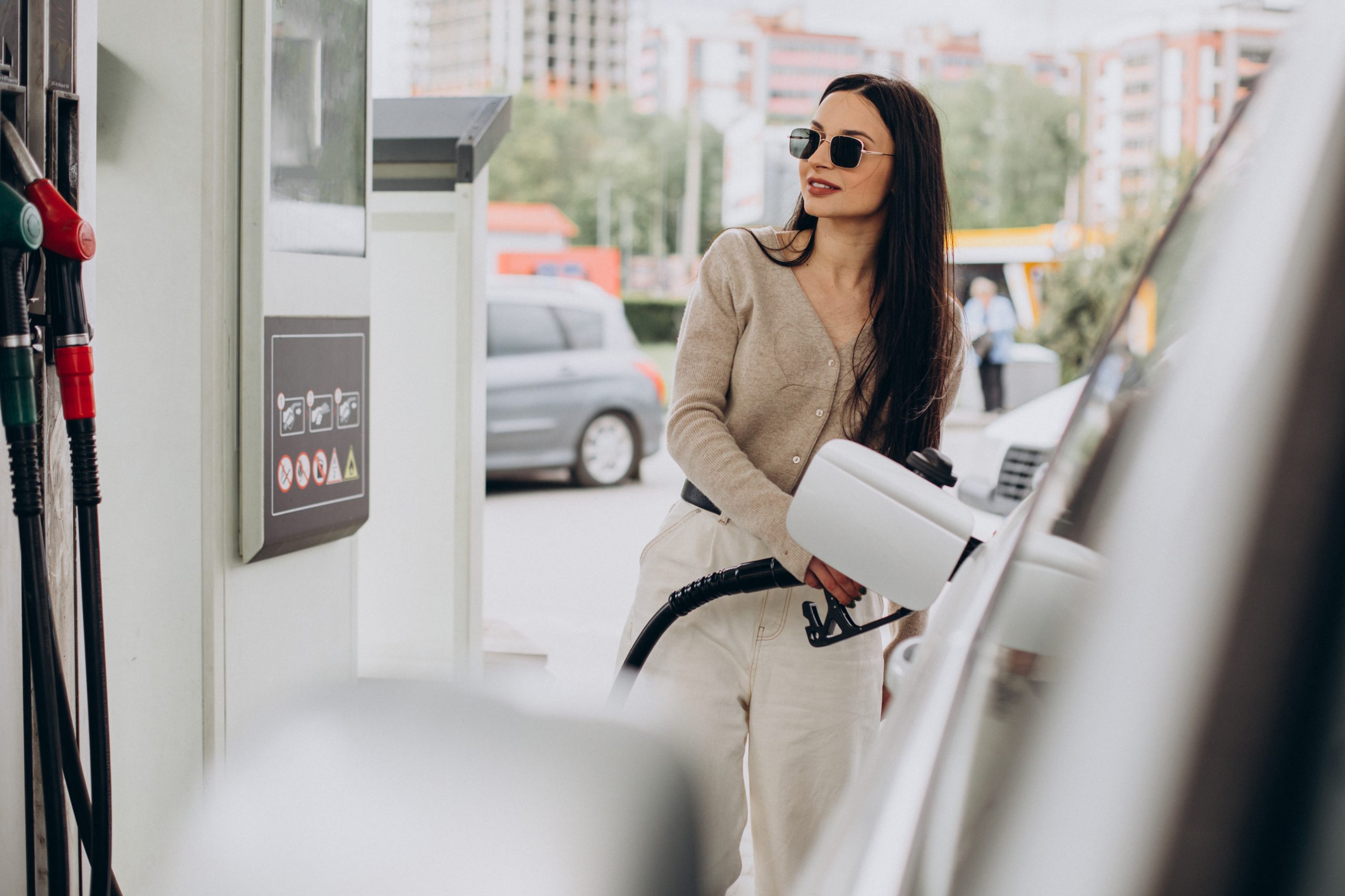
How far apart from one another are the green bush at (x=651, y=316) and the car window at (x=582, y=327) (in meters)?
31.6

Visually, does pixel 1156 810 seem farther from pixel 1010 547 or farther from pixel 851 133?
pixel 851 133

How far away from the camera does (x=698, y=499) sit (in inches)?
95.3

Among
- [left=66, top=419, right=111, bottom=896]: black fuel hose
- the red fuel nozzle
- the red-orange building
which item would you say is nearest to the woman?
[left=66, top=419, right=111, bottom=896]: black fuel hose

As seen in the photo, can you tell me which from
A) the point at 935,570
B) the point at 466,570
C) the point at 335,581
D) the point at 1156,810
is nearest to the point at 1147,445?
the point at 1156,810

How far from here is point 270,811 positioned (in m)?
0.74

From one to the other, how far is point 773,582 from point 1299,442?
1.73 metres

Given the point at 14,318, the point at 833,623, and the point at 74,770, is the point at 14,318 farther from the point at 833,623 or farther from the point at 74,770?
the point at 833,623

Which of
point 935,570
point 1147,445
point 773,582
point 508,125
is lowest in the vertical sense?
point 773,582

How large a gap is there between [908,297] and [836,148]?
29 cm

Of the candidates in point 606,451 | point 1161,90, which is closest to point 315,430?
point 606,451

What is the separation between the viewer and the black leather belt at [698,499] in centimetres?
240

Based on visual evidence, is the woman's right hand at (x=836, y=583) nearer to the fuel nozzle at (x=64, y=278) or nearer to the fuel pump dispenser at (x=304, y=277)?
the fuel nozzle at (x=64, y=278)

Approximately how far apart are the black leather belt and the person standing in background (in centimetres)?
1485

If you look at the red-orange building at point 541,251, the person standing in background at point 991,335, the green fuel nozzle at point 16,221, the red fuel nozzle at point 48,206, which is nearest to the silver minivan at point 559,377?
the person standing in background at point 991,335
